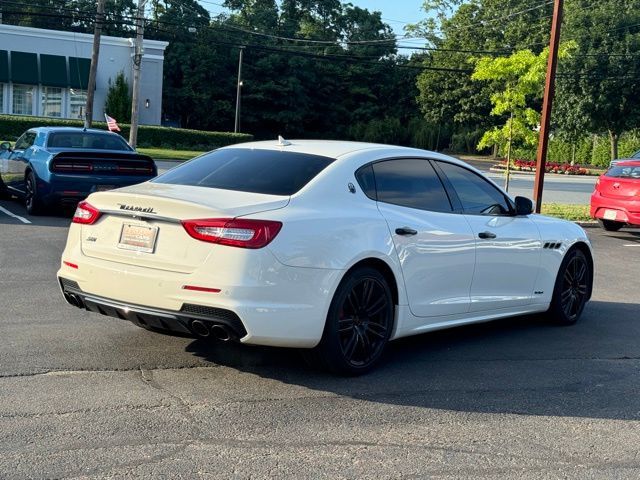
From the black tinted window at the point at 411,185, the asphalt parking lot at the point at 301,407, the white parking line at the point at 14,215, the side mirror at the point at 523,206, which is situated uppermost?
the black tinted window at the point at 411,185

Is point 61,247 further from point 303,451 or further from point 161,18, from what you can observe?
point 161,18

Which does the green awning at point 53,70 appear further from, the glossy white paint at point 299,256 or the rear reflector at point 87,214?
the rear reflector at point 87,214

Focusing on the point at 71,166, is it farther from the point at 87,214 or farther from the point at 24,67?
the point at 24,67

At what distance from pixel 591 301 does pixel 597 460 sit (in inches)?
206

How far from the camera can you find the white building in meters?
53.1

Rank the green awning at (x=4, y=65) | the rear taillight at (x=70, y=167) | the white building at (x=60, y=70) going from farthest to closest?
the white building at (x=60, y=70)
the green awning at (x=4, y=65)
the rear taillight at (x=70, y=167)

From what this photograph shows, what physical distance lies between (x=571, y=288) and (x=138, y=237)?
14.7ft

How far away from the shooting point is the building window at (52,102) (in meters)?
55.4

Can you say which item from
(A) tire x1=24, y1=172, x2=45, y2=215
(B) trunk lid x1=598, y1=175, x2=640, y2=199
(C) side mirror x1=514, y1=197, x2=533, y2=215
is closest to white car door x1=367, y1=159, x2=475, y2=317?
(C) side mirror x1=514, y1=197, x2=533, y2=215

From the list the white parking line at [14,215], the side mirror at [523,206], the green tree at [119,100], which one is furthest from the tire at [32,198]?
the green tree at [119,100]

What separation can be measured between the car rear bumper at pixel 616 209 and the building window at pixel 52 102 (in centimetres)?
4578

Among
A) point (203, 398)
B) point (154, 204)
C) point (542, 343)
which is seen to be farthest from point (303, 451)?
point (542, 343)

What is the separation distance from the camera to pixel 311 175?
5.87m

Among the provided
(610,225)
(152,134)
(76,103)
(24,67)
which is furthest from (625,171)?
(76,103)
